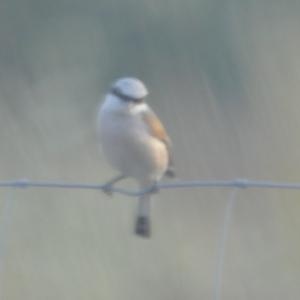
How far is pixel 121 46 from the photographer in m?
12.0

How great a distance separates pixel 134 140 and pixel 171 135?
669cm

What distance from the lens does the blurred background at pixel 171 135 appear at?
803cm

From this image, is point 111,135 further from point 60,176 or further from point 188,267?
point 60,176

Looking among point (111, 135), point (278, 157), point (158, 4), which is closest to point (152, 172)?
point (111, 135)

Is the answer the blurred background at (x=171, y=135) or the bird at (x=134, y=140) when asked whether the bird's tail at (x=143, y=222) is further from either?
the blurred background at (x=171, y=135)

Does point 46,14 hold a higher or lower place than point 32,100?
higher

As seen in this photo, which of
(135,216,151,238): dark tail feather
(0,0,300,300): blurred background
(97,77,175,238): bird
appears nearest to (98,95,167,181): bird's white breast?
(97,77,175,238): bird

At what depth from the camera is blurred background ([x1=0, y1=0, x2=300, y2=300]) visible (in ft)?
26.3

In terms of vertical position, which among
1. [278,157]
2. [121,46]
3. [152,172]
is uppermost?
[121,46]

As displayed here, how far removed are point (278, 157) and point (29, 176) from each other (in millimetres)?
2117

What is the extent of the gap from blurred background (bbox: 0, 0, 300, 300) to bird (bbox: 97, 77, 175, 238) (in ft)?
8.75

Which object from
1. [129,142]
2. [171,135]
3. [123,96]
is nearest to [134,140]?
[129,142]

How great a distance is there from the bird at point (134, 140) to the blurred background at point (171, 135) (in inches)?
105

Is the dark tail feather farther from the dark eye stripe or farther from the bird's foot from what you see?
the dark eye stripe
